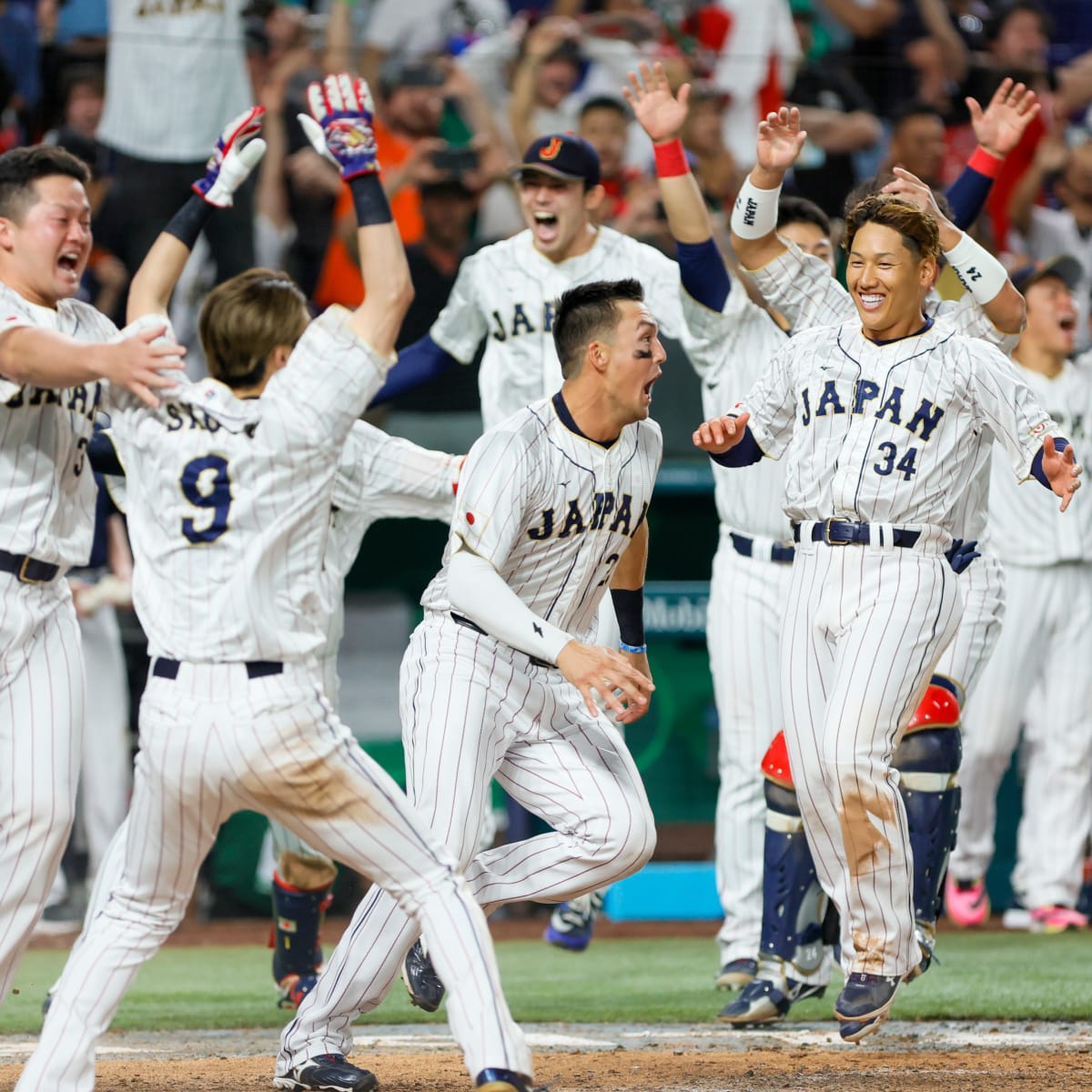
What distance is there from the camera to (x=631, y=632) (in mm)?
4824

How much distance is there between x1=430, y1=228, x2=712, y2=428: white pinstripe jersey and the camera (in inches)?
249

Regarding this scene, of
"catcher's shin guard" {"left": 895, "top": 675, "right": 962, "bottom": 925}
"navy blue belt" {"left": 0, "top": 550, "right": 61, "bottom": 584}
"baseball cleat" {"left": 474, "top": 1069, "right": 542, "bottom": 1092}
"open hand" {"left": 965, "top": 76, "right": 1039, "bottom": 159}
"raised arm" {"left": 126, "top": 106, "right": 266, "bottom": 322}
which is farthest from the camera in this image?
"open hand" {"left": 965, "top": 76, "right": 1039, "bottom": 159}

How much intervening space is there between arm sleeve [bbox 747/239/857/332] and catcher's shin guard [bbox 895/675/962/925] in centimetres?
122

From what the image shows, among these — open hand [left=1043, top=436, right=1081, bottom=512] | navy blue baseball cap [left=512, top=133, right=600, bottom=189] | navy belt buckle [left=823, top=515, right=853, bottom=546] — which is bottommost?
navy belt buckle [left=823, top=515, right=853, bottom=546]

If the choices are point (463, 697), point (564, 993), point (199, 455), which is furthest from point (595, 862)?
point (564, 993)

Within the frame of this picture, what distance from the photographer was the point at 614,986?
21.0 feet

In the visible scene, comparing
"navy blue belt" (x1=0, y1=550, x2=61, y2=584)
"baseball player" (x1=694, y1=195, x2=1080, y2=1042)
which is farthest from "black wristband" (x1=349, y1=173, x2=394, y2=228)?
"baseball player" (x1=694, y1=195, x2=1080, y2=1042)

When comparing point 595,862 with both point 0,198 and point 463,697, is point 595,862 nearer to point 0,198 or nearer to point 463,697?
point 463,697

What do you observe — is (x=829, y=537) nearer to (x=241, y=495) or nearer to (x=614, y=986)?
(x=241, y=495)

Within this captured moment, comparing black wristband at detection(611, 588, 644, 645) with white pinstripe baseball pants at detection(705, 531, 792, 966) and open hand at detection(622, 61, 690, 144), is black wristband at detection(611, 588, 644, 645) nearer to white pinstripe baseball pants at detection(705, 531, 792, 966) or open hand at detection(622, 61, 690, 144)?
white pinstripe baseball pants at detection(705, 531, 792, 966)

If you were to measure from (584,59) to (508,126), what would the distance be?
661 millimetres

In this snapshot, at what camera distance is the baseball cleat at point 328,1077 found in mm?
4188

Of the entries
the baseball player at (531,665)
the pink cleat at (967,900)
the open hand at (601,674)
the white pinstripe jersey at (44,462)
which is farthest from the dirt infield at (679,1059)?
the pink cleat at (967,900)

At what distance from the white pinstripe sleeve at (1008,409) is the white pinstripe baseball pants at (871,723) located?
1.09 feet
